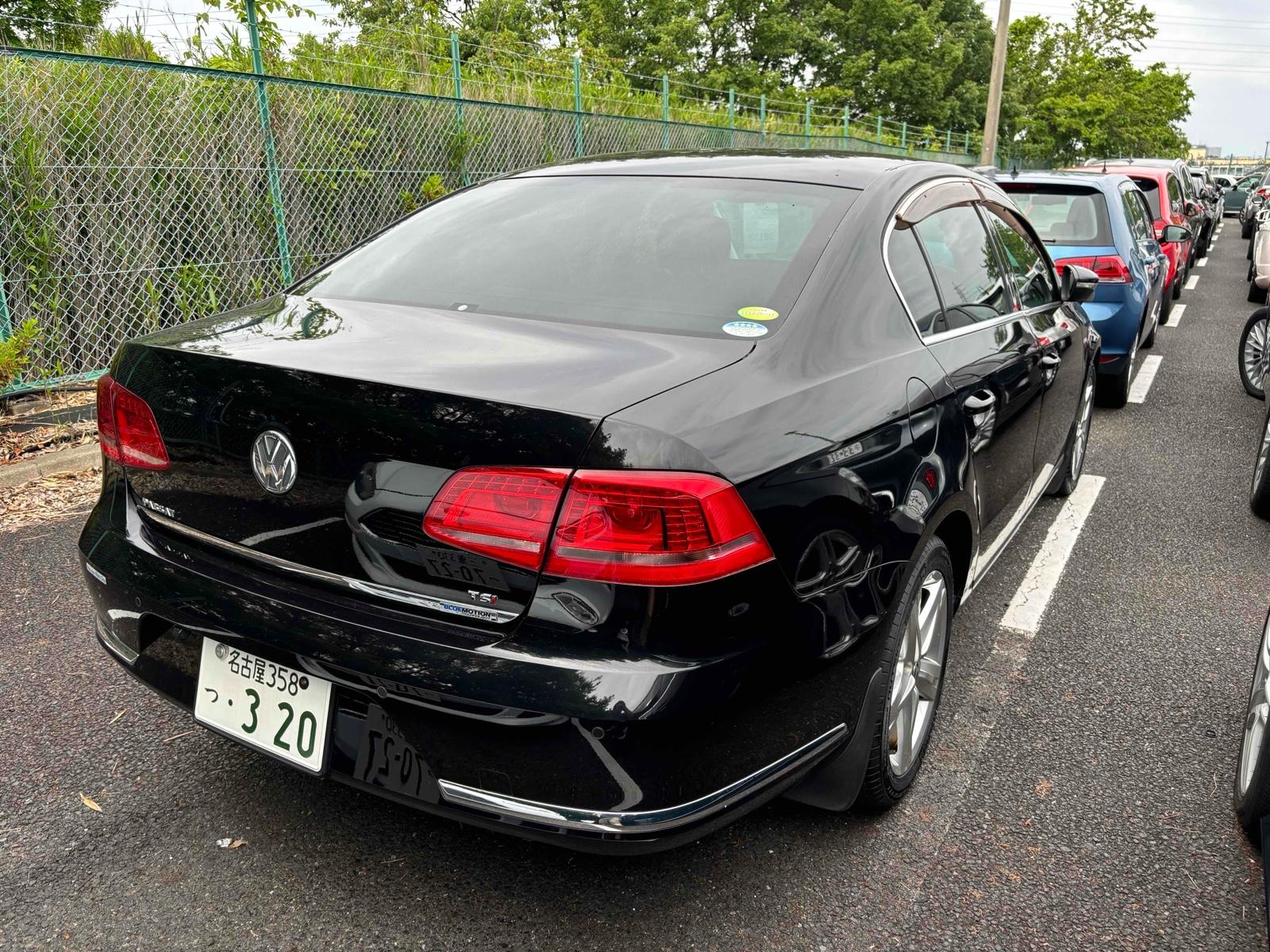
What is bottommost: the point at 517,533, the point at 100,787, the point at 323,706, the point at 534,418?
the point at 100,787

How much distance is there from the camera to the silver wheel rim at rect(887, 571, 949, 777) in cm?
244

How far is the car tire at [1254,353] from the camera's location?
6.93 metres

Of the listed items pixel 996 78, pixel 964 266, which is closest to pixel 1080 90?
pixel 996 78

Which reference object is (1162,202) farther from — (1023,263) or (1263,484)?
(1023,263)

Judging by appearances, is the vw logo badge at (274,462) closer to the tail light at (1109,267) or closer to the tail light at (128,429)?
the tail light at (128,429)

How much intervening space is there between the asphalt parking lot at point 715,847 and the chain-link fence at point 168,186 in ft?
11.9

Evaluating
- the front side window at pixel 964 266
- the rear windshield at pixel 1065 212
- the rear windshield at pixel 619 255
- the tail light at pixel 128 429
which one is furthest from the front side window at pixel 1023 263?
the rear windshield at pixel 1065 212

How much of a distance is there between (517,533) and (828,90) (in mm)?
42135

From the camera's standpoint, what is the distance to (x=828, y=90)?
40156mm

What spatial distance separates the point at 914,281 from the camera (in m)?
2.67

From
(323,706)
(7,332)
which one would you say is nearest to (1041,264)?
(323,706)

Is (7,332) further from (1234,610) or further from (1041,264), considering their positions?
(1234,610)

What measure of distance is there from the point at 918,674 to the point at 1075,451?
2914mm

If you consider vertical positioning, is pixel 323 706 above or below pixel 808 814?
above
